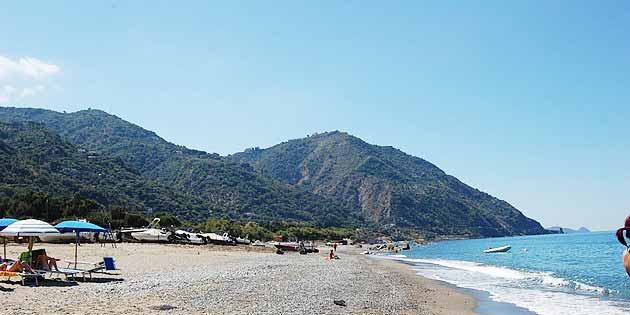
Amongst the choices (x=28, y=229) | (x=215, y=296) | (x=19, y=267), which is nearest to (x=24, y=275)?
(x=19, y=267)

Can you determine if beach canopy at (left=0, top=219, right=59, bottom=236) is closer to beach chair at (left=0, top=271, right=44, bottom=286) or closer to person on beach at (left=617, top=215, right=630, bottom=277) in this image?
beach chair at (left=0, top=271, right=44, bottom=286)

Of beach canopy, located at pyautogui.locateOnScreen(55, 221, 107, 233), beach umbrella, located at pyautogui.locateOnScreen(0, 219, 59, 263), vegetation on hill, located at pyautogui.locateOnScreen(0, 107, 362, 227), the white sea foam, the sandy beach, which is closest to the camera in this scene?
the sandy beach

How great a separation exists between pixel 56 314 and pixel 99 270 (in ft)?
29.1

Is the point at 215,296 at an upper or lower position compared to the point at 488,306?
upper

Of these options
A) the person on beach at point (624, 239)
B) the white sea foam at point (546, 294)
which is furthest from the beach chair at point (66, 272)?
the person on beach at point (624, 239)

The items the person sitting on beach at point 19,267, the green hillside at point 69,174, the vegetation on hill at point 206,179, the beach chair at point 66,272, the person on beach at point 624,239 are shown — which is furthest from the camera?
the vegetation on hill at point 206,179

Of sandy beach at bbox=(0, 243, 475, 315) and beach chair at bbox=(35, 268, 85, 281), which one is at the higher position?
beach chair at bbox=(35, 268, 85, 281)

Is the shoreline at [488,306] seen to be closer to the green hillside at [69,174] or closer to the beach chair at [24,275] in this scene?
the beach chair at [24,275]

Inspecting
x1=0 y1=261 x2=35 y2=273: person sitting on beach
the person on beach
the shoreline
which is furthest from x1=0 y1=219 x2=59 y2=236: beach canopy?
the person on beach

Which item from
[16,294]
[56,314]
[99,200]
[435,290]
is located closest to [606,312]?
[435,290]

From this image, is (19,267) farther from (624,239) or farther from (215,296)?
(624,239)

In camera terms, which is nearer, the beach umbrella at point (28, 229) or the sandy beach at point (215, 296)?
the sandy beach at point (215, 296)

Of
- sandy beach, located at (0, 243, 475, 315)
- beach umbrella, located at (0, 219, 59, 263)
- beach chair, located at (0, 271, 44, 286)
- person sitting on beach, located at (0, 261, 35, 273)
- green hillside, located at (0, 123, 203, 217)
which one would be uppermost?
green hillside, located at (0, 123, 203, 217)

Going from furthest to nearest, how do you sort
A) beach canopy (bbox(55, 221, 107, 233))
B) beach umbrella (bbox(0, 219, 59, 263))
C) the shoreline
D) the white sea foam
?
1. beach canopy (bbox(55, 221, 107, 233))
2. the white sea foam
3. the shoreline
4. beach umbrella (bbox(0, 219, 59, 263))
